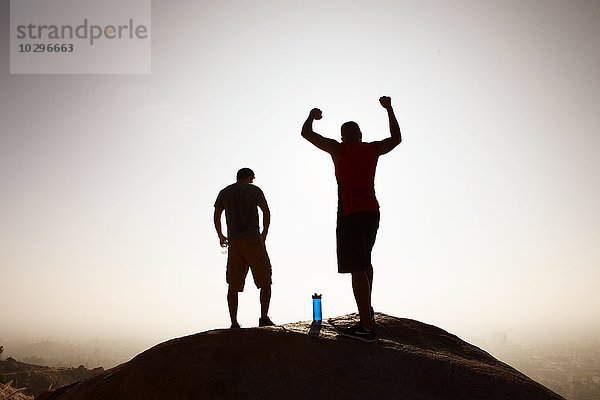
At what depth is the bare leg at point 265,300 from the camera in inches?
296

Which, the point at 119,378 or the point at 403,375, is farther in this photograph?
the point at 119,378

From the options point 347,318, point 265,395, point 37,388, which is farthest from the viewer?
point 37,388

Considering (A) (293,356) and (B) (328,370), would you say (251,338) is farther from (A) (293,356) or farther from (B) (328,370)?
(B) (328,370)

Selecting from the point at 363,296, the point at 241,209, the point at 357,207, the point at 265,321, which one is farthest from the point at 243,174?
the point at 363,296

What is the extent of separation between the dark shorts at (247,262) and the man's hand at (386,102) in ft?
11.1

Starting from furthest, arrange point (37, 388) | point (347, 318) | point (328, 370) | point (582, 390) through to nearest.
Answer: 1. point (582, 390)
2. point (37, 388)
3. point (347, 318)
4. point (328, 370)

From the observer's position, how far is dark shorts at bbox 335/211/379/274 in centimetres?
516

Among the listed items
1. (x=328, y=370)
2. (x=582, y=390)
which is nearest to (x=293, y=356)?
(x=328, y=370)

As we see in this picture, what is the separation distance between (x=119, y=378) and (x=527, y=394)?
4.16 metres

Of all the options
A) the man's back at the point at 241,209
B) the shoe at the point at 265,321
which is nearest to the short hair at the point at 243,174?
the man's back at the point at 241,209

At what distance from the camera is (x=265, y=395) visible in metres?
3.96

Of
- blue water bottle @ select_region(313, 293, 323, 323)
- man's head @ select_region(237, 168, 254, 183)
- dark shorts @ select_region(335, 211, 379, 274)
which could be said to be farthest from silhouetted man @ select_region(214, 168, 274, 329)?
dark shorts @ select_region(335, 211, 379, 274)

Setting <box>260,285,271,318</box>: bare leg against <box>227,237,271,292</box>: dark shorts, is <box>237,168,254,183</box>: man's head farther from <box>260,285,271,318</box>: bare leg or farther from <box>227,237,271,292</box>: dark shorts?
<box>260,285,271,318</box>: bare leg

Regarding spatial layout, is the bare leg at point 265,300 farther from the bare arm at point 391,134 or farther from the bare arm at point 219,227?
the bare arm at point 391,134
